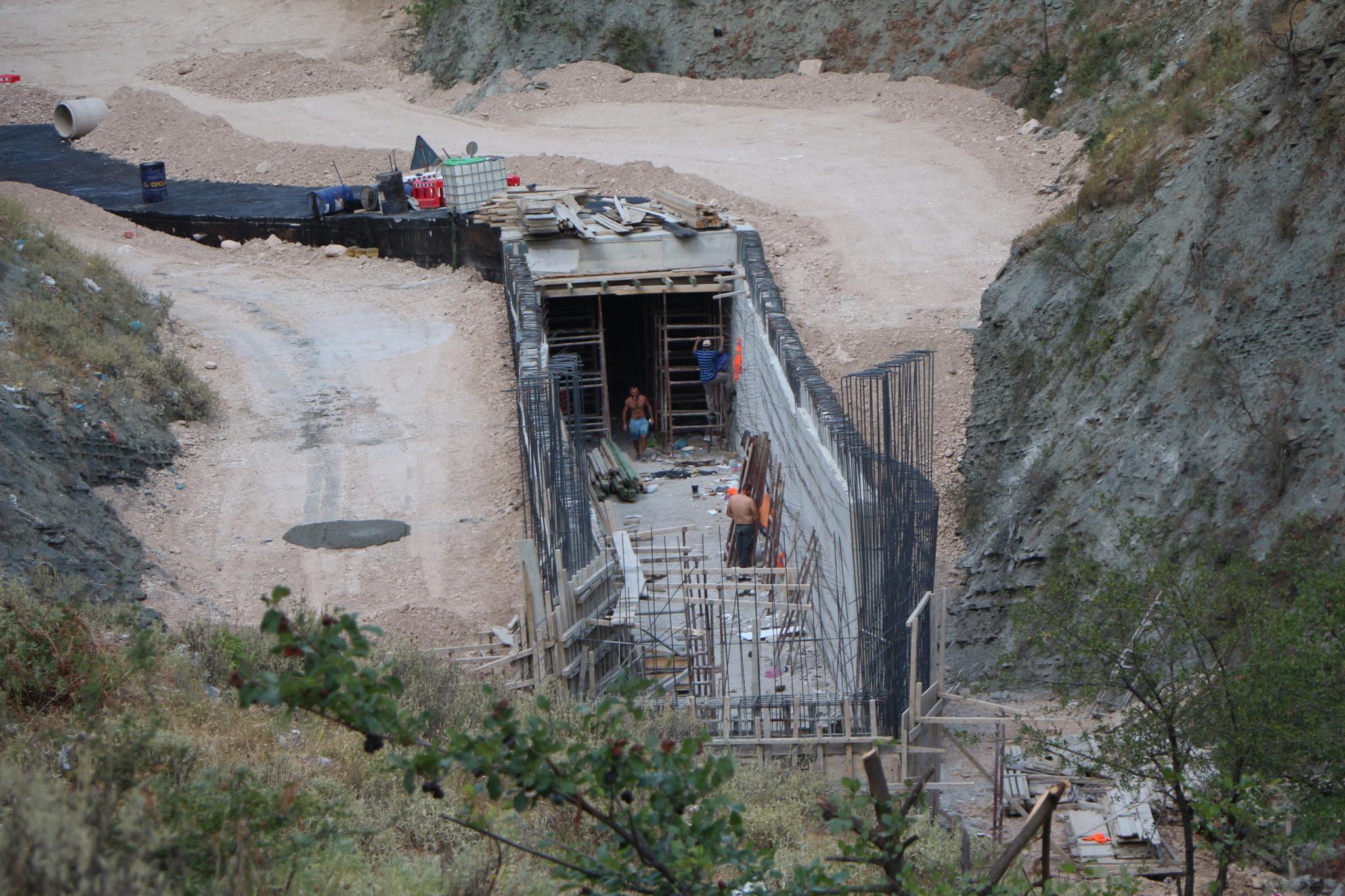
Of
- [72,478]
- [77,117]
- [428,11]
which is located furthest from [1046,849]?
[77,117]

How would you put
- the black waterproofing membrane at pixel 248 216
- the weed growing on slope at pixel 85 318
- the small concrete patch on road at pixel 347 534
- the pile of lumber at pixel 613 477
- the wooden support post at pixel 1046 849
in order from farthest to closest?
1. the black waterproofing membrane at pixel 248 216
2. the pile of lumber at pixel 613 477
3. the weed growing on slope at pixel 85 318
4. the small concrete patch on road at pixel 347 534
5. the wooden support post at pixel 1046 849

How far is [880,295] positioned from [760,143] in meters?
8.28

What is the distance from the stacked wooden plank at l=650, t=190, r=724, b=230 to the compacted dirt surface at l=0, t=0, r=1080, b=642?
1.23m

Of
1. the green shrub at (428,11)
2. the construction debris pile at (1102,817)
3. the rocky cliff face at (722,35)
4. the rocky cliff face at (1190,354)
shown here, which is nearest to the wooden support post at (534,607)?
the construction debris pile at (1102,817)

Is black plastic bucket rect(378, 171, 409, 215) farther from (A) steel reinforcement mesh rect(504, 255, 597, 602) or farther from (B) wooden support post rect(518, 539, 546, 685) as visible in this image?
(B) wooden support post rect(518, 539, 546, 685)

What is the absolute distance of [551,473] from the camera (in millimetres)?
13375

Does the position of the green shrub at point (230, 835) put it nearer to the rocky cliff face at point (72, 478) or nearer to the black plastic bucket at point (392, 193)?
the rocky cliff face at point (72, 478)

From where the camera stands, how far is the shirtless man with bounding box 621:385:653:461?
21969mm

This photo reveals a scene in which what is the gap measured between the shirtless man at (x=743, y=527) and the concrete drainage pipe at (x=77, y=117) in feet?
89.4

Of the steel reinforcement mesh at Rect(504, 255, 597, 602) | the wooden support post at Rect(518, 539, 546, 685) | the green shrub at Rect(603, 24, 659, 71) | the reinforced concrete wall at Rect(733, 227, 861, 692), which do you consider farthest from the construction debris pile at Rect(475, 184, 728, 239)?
the wooden support post at Rect(518, 539, 546, 685)

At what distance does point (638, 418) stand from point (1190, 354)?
1063cm

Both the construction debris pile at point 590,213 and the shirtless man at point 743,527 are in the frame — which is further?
the construction debris pile at point 590,213

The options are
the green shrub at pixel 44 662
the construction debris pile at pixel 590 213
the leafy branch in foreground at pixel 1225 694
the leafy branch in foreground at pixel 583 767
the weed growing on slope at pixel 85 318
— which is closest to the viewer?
the leafy branch in foreground at pixel 583 767

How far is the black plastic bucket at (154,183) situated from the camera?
2928cm
